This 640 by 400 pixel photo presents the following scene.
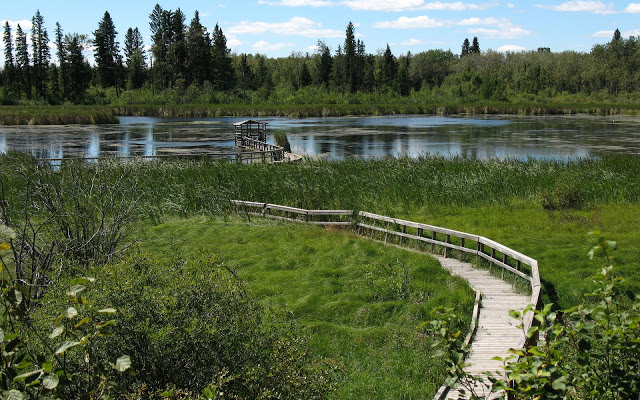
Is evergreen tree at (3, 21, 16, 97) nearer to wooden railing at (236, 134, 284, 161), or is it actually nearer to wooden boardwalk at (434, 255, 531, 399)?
wooden railing at (236, 134, 284, 161)

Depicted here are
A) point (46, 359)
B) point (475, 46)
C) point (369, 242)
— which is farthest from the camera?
point (475, 46)

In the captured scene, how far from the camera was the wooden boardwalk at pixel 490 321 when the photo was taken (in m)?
7.12

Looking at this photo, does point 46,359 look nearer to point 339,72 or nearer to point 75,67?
point 75,67

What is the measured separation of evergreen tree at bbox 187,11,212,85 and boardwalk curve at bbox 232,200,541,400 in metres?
86.6

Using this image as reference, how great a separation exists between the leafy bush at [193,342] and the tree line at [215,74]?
283 ft

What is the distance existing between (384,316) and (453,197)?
10.1 m

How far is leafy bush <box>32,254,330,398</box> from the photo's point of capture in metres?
4.94

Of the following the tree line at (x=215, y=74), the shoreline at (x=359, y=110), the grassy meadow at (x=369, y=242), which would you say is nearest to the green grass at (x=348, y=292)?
the grassy meadow at (x=369, y=242)

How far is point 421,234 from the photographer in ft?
43.7

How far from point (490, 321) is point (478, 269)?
10.0 feet

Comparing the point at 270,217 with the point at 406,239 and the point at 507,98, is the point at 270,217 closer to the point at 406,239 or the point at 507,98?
the point at 406,239

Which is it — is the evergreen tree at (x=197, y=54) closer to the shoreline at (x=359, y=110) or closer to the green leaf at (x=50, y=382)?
the shoreline at (x=359, y=110)

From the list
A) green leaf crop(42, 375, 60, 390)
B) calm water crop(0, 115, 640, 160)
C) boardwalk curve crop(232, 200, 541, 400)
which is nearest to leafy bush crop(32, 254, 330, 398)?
boardwalk curve crop(232, 200, 541, 400)

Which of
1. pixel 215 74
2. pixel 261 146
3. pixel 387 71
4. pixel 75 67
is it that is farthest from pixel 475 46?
pixel 261 146
